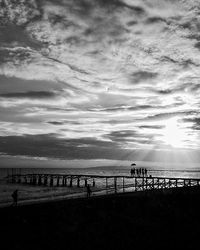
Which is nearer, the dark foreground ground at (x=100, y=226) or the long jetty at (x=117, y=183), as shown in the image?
the dark foreground ground at (x=100, y=226)

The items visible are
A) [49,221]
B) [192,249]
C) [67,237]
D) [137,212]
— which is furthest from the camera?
[137,212]

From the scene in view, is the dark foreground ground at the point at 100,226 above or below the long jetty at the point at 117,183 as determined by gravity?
above

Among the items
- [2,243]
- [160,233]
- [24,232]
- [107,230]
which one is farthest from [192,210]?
[2,243]

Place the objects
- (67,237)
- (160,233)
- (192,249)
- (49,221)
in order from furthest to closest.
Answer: (49,221), (160,233), (67,237), (192,249)

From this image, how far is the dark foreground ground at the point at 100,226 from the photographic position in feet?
43.4

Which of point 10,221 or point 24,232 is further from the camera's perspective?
point 10,221

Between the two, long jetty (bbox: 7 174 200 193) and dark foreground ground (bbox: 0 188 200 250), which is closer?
dark foreground ground (bbox: 0 188 200 250)

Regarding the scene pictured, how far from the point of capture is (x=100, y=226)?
16203 millimetres

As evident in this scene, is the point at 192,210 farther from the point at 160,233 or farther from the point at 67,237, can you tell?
the point at 67,237

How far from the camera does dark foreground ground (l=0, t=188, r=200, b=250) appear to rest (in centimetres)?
1323

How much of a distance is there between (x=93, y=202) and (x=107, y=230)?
587 centimetres

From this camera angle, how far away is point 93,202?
21281 mm

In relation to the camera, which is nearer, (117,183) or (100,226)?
(100,226)

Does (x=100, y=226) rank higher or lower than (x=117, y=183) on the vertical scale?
higher
